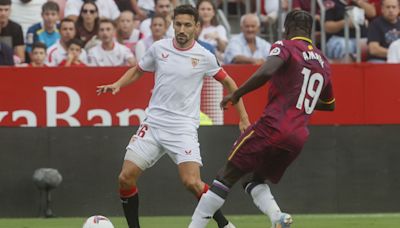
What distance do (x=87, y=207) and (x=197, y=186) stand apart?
4.08 meters

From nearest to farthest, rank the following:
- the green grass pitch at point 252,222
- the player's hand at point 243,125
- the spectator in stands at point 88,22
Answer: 1. the player's hand at point 243,125
2. the green grass pitch at point 252,222
3. the spectator in stands at point 88,22

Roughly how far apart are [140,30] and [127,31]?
1.23ft

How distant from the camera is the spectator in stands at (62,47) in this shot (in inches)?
660

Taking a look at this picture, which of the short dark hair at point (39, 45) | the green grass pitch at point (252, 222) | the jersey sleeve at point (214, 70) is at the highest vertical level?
the jersey sleeve at point (214, 70)

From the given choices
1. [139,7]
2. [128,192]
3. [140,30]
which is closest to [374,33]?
[140,30]

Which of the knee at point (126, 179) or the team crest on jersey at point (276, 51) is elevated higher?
the team crest on jersey at point (276, 51)

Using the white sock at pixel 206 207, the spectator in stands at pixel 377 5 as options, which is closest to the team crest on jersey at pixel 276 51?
the white sock at pixel 206 207

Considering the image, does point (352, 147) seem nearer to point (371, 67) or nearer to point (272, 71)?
point (371, 67)

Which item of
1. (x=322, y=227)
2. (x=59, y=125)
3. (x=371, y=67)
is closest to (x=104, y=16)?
(x=59, y=125)

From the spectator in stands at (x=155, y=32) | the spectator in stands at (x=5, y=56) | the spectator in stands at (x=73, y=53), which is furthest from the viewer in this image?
the spectator in stands at (x=155, y=32)

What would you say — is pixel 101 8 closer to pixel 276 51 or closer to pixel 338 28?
pixel 338 28

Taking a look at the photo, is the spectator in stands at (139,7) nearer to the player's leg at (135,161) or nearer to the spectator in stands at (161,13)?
the spectator in stands at (161,13)

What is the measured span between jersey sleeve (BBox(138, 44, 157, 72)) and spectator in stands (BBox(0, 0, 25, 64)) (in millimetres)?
5559

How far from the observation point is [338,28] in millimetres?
17891
